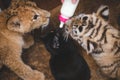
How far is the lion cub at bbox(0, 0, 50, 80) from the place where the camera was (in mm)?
1186

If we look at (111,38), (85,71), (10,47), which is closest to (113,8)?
(111,38)

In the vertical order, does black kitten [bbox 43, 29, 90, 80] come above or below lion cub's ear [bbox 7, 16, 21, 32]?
below

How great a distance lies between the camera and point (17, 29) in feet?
3.99

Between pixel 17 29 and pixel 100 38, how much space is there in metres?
0.36

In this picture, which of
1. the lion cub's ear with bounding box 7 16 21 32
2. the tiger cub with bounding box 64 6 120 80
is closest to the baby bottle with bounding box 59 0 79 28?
the tiger cub with bounding box 64 6 120 80

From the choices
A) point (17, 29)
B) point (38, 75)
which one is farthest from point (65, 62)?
point (17, 29)

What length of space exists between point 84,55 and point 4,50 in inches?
14.6

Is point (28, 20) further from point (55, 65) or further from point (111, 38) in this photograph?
point (111, 38)

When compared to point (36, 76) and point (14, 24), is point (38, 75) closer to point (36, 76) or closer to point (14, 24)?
point (36, 76)

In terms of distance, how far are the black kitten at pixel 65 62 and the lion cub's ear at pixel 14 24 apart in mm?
149

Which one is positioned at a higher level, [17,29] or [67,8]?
[67,8]

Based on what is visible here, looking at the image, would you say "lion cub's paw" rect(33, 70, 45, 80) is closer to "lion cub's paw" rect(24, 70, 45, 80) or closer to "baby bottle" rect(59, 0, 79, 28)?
"lion cub's paw" rect(24, 70, 45, 80)

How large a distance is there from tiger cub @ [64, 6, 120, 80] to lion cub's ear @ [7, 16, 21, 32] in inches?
8.1

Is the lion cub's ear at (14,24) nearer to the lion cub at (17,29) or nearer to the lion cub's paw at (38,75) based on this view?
the lion cub at (17,29)
